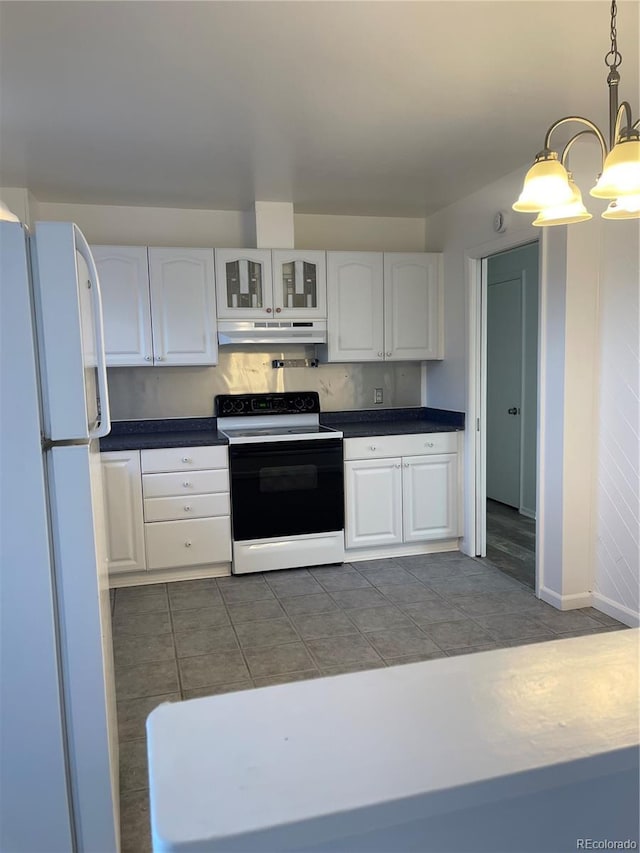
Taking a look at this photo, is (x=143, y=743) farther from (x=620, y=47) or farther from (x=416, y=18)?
(x=620, y=47)

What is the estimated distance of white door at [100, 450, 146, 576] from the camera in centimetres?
371

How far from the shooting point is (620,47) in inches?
89.7

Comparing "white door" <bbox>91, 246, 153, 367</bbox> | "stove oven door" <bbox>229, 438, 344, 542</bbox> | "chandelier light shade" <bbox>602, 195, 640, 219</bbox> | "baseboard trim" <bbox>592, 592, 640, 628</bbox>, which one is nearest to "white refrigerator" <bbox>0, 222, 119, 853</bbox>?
"chandelier light shade" <bbox>602, 195, 640, 219</bbox>

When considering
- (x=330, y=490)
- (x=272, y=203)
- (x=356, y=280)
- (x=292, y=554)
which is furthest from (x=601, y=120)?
(x=292, y=554)

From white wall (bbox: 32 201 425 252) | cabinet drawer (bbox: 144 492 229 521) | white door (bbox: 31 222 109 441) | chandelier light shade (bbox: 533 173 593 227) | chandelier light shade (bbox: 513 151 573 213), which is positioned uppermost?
white wall (bbox: 32 201 425 252)

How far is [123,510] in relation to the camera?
3.76 meters

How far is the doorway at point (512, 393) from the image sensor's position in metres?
5.12

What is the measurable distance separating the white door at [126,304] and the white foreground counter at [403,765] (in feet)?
11.8

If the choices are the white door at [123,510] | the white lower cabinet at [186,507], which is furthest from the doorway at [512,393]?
the white door at [123,510]

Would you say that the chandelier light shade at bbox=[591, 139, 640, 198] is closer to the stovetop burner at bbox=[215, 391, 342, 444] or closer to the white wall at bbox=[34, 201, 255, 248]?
the stovetop burner at bbox=[215, 391, 342, 444]

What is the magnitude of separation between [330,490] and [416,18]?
271 centimetres

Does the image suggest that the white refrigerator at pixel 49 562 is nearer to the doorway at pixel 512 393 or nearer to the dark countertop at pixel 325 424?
the dark countertop at pixel 325 424

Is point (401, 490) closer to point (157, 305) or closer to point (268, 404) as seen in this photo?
point (268, 404)

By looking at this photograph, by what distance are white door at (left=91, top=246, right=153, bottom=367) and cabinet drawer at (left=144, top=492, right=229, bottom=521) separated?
902 millimetres
